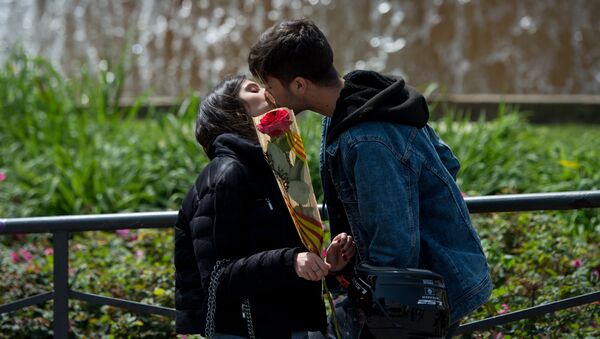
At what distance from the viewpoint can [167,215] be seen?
379cm

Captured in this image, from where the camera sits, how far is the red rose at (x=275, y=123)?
8.71 feet

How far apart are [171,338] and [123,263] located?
0.91 metres

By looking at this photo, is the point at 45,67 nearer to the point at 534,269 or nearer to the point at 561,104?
the point at 561,104

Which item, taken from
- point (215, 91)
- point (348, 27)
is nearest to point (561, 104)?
point (348, 27)

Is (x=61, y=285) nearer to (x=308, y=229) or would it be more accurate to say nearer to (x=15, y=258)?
(x=308, y=229)

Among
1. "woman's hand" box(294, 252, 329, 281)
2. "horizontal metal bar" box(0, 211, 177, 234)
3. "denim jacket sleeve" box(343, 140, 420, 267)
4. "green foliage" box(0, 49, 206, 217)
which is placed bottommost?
"green foliage" box(0, 49, 206, 217)

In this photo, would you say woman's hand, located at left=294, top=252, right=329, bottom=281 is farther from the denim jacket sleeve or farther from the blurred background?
the blurred background

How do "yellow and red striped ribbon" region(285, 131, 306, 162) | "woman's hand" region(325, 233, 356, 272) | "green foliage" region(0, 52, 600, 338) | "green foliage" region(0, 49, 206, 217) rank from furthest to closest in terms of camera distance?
"green foliage" region(0, 49, 206, 217) → "green foliage" region(0, 52, 600, 338) → "woman's hand" region(325, 233, 356, 272) → "yellow and red striped ribbon" region(285, 131, 306, 162)

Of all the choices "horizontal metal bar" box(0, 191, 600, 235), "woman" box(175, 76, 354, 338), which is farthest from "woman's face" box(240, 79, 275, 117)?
"horizontal metal bar" box(0, 191, 600, 235)

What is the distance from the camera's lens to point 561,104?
10008 millimetres

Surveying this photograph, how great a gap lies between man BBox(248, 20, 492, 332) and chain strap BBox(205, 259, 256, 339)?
0.38 metres

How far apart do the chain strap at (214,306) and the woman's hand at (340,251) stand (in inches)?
11.1

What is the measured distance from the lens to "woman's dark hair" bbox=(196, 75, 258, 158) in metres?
3.08

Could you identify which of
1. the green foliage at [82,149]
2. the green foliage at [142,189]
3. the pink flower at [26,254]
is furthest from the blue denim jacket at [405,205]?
the green foliage at [82,149]
